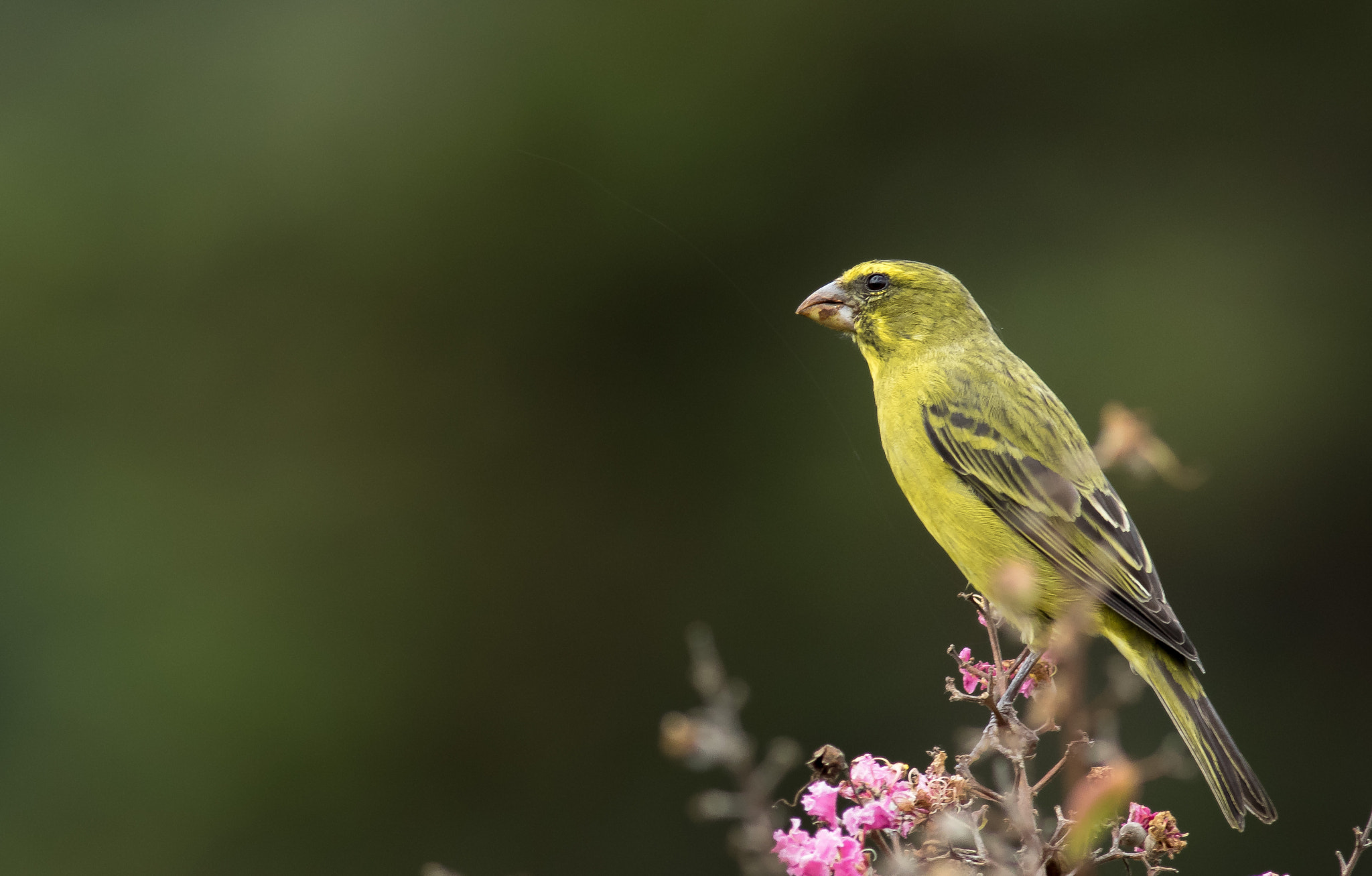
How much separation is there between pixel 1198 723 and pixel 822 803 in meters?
1.35

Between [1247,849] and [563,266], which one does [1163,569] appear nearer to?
[1247,849]

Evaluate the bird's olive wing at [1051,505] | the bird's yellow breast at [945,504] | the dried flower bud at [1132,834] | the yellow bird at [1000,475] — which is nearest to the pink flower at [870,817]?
the dried flower bud at [1132,834]

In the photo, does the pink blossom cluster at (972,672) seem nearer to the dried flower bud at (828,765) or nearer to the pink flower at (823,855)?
the dried flower bud at (828,765)

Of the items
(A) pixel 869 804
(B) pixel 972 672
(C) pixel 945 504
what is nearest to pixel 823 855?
(A) pixel 869 804

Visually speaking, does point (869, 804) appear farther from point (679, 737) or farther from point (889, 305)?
point (889, 305)

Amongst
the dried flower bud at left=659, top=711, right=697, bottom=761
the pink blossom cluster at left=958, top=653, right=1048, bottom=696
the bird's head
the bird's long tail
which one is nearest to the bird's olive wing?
the bird's long tail

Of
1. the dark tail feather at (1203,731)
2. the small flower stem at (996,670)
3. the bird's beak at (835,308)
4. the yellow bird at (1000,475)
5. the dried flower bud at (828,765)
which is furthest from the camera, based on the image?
the bird's beak at (835,308)

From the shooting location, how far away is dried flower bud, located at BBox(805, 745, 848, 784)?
2.11 meters

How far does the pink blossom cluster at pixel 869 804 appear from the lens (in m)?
1.87

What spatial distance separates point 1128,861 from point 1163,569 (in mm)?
6285

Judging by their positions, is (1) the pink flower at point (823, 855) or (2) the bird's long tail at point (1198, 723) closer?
(1) the pink flower at point (823, 855)

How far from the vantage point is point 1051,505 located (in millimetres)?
3488

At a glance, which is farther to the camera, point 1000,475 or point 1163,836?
point 1000,475

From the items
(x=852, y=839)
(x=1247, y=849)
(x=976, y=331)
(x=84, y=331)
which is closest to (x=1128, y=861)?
(x=852, y=839)
